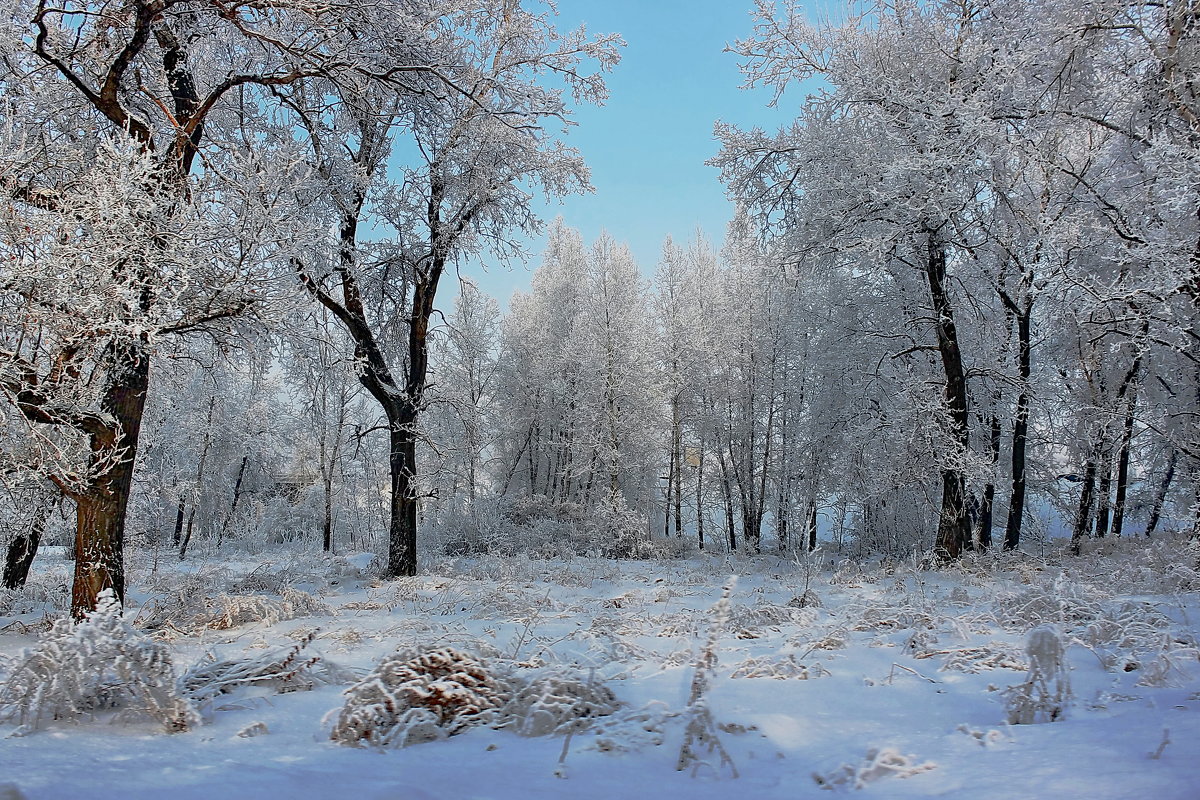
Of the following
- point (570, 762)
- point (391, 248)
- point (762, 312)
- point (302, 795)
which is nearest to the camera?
point (302, 795)

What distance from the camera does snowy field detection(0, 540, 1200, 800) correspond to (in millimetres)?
1986

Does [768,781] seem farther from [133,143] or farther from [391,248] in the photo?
[391,248]

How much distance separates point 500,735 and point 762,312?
1827 cm

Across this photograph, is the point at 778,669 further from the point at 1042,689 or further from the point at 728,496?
the point at 728,496

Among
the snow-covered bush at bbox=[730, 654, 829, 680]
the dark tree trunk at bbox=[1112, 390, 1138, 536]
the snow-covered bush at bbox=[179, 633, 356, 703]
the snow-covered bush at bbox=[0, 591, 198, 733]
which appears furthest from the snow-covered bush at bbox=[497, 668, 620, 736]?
the dark tree trunk at bbox=[1112, 390, 1138, 536]

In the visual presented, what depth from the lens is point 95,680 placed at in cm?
287

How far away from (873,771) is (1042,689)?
1076mm

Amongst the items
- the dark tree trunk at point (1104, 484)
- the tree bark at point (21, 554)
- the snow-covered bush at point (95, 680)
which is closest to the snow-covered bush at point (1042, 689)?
the snow-covered bush at point (95, 680)

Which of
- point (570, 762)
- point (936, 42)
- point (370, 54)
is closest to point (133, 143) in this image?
point (370, 54)

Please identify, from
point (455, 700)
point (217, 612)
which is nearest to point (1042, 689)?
point (455, 700)

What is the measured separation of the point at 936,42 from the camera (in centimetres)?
938

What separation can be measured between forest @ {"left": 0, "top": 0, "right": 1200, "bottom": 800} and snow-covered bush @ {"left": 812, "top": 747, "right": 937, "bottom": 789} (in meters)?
0.02

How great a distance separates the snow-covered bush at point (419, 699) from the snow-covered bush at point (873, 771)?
144 centimetres

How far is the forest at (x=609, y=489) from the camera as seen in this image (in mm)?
2561
